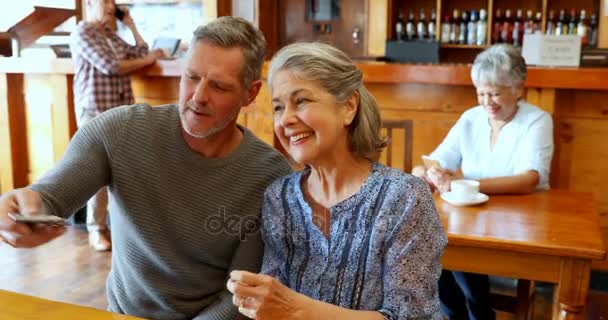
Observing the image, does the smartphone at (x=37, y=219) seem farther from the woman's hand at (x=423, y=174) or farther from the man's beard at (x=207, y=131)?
the woman's hand at (x=423, y=174)

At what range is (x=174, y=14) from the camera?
7.13m

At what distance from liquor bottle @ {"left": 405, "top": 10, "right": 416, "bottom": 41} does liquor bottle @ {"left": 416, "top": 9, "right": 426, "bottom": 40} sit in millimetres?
41

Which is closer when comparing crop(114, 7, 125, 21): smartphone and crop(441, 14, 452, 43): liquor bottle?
crop(114, 7, 125, 21): smartphone

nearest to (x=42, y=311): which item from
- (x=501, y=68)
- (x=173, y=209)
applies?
(x=173, y=209)

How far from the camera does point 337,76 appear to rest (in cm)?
131

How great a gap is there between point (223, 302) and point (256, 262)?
0.12m

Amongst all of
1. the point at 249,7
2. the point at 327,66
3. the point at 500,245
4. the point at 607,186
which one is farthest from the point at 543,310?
the point at 249,7

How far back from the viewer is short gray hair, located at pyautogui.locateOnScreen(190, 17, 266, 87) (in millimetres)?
1460

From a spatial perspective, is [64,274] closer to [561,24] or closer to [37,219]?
[37,219]

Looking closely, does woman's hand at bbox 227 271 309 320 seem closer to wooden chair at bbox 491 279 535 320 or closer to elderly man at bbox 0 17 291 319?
elderly man at bbox 0 17 291 319

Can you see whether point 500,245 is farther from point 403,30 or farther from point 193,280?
point 403,30

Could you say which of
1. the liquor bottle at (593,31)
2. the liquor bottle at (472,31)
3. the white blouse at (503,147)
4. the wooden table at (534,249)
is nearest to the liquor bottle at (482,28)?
the liquor bottle at (472,31)

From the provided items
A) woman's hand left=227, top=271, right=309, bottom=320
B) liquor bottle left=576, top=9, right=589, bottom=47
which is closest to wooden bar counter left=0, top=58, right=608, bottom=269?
woman's hand left=227, top=271, right=309, bottom=320

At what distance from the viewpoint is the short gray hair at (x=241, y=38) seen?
146cm
